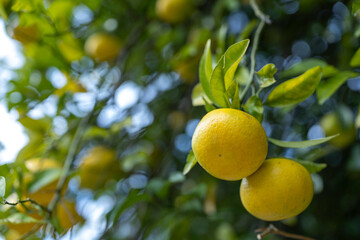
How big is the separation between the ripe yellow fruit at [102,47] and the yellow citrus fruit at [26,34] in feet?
0.93

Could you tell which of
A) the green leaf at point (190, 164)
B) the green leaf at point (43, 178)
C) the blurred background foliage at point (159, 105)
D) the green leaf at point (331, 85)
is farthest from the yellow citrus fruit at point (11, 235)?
the green leaf at point (331, 85)

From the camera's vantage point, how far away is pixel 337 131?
1283 mm

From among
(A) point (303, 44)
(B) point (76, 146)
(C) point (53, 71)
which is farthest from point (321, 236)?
(C) point (53, 71)

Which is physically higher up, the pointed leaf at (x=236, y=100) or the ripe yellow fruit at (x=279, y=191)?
the pointed leaf at (x=236, y=100)

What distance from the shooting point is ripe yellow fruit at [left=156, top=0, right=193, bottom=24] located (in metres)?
1.45

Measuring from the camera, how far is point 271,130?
158cm

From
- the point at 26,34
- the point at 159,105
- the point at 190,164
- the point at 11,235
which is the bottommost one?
the point at 159,105

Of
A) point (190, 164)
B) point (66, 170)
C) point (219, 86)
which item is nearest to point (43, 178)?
point (66, 170)

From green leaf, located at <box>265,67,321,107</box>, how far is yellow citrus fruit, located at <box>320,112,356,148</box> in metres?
0.69

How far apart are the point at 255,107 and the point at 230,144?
147 mm

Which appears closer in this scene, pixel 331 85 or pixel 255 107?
pixel 255 107

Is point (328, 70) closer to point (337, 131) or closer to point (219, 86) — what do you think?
point (219, 86)

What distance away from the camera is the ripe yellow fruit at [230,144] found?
0.57m

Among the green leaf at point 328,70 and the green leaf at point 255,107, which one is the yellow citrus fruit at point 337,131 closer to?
the green leaf at point 328,70
